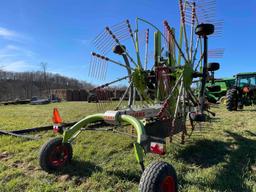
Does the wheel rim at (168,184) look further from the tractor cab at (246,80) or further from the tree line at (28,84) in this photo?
the tree line at (28,84)

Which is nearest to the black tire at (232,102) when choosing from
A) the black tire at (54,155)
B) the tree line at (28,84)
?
the black tire at (54,155)

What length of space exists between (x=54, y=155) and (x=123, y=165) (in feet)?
3.28

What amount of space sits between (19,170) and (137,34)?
310 centimetres

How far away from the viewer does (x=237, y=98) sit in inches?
486

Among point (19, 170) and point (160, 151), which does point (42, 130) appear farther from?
point (160, 151)

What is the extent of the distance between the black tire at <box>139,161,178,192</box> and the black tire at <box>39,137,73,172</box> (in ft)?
5.27

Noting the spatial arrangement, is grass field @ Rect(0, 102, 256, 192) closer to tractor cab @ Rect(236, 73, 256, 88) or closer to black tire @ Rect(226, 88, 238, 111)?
black tire @ Rect(226, 88, 238, 111)

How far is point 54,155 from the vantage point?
143 inches

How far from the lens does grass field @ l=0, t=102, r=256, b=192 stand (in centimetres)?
313

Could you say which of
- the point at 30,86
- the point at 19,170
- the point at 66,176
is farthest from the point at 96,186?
the point at 30,86

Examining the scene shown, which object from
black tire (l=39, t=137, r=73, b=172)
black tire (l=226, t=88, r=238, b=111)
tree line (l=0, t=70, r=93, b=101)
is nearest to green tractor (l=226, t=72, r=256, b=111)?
black tire (l=226, t=88, r=238, b=111)

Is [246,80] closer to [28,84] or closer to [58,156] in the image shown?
[58,156]

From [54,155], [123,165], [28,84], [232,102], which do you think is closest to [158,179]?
[123,165]

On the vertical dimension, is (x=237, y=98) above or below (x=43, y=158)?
above
